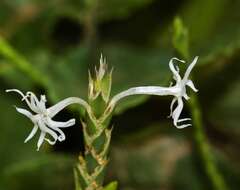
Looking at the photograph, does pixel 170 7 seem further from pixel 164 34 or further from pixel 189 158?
pixel 189 158

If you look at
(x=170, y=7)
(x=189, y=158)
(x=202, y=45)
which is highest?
(x=170, y=7)

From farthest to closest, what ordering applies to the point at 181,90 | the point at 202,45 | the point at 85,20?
the point at 85,20 < the point at 202,45 < the point at 181,90

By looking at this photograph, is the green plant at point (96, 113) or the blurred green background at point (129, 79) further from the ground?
the blurred green background at point (129, 79)

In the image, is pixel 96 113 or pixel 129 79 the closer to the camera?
pixel 96 113

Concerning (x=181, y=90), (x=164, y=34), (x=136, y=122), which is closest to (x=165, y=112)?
(x=136, y=122)

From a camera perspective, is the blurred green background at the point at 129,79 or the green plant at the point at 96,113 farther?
the blurred green background at the point at 129,79

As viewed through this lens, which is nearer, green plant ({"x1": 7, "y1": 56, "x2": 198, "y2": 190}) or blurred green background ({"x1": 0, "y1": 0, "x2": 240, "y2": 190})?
green plant ({"x1": 7, "y1": 56, "x2": 198, "y2": 190})

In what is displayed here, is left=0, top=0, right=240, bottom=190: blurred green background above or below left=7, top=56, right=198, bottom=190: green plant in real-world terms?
above

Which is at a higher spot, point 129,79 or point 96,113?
point 129,79
